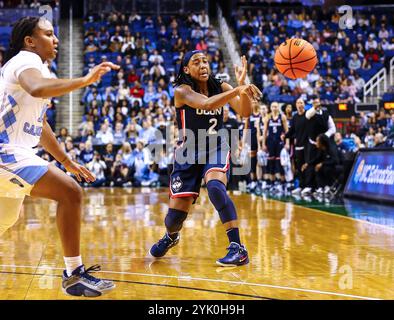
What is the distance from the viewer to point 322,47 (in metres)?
24.1

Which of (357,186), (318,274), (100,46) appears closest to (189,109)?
(318,274)

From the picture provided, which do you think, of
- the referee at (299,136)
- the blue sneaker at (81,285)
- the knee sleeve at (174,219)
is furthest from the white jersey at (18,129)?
the referee at (299,136)

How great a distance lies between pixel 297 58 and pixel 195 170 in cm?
200

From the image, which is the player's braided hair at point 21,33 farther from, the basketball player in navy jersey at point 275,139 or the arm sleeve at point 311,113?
the basketball player in navy jersey at point 275,139

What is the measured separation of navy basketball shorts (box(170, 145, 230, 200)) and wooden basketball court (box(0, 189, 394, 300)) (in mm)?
620

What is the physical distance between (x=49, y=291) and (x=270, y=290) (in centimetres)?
152

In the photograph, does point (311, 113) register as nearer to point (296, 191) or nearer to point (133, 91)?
point (296, 191)

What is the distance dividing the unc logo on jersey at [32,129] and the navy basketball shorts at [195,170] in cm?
186

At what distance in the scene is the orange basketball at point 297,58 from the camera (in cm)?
712

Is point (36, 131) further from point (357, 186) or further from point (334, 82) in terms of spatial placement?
point (334, 82)

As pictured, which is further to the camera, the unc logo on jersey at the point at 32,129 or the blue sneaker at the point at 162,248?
the blue sneaker at the point at 162,248

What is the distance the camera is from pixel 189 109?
6.12 meters

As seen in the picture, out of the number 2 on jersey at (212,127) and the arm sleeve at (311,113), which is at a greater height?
the arm sleeve at (311,113)

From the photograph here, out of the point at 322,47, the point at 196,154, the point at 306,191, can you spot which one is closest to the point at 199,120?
the point at 196,154
